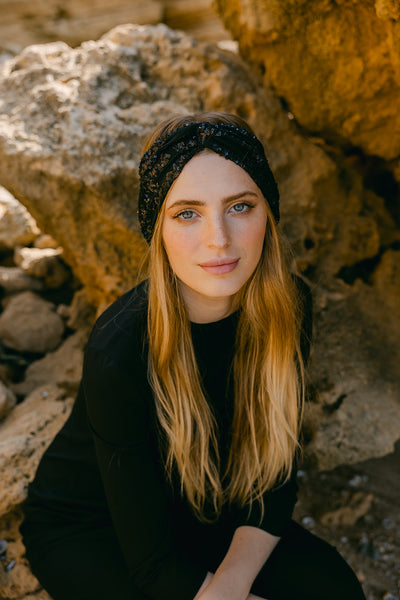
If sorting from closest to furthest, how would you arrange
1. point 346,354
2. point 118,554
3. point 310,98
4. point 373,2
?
1. point 118,554
2. point 373,2
3. point 310,98
4. point 346,354

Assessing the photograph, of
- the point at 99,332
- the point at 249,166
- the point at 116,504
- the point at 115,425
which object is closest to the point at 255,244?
the point at 249,166

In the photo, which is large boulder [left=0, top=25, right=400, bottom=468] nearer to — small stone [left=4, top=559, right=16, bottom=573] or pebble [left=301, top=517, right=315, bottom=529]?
pebble [left=301, top=517, right=315, bottom=529]

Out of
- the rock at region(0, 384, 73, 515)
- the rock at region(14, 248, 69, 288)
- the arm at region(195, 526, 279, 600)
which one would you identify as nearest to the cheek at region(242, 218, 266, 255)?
the arm at region(195, 526, 279, 600)

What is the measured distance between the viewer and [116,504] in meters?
1.78

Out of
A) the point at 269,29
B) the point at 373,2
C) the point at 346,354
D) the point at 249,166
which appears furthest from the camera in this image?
the point at 346,354

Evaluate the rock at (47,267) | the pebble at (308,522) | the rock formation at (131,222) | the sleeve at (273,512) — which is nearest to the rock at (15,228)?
the rock at (47,267)

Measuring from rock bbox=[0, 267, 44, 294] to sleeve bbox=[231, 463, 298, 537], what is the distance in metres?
2.00

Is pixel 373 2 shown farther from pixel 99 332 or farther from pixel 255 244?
pixel 99 332

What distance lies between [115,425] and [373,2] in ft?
6.58

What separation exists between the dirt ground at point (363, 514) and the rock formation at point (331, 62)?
1672 millimetres

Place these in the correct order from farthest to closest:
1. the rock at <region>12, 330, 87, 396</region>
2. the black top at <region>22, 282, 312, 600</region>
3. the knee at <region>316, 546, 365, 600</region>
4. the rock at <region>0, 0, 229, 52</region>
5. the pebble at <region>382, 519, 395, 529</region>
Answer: the rock at <region>0, 0, 229, 52</region>, the rock at <region>12, 330, 87, 396</region>, the pebble at <region>382, 519, 395, 529</region>, the knee at <region>316, 546, 365, 600</region>, the black top at <region>22, 282, 312, 600</region>

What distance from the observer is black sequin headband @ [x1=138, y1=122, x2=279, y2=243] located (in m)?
1.67

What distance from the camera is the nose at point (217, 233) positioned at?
164 cm

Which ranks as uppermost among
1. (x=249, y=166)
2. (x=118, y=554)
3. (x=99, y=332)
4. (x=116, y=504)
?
(x=249, y=166)
